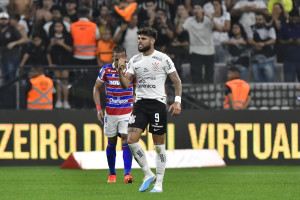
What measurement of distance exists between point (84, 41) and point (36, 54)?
3.94 ft

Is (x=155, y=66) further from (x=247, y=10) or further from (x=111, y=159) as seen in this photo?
(x=247, y=10)

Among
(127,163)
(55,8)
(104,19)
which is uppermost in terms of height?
(55,8)

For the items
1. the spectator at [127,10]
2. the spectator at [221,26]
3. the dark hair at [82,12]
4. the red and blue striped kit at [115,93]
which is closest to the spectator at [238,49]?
the spectator at [221,26]

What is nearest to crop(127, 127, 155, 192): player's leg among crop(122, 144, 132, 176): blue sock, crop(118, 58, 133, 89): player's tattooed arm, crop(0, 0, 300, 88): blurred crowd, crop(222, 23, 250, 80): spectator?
crop(118, 58, 133, 89): player's tattooed arm

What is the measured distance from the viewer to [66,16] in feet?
60.9

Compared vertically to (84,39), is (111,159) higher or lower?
lower

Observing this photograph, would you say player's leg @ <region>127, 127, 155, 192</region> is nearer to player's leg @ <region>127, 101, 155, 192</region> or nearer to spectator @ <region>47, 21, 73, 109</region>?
player's leg @ <region>127, 101, 155, 192</region>

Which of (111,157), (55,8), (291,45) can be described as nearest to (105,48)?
(55,8)

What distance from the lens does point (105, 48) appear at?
17828 mm

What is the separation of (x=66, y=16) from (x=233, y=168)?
19.5 ft

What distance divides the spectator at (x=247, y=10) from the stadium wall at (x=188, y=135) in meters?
3.11

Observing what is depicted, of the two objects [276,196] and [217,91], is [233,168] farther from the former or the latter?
[276,196]

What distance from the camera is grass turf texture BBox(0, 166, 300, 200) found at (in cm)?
970

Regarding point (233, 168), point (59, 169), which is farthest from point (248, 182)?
point (59, 169)
